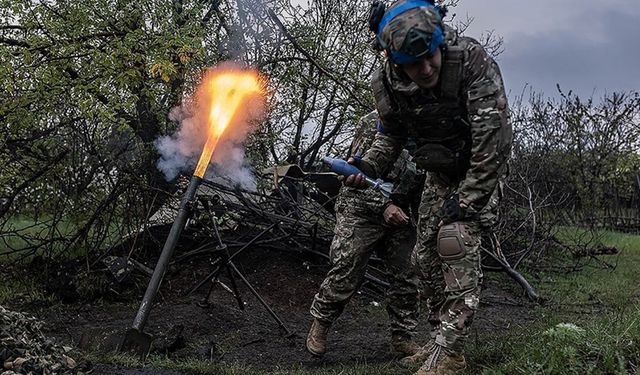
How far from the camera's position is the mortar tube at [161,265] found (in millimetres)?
5102

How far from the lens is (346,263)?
4.90 meters

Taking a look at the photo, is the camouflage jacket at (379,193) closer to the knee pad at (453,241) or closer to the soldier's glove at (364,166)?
the soldier's glove at (364,166)

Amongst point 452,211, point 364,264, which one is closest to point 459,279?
point 452,211

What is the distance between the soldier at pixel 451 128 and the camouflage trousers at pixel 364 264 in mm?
812

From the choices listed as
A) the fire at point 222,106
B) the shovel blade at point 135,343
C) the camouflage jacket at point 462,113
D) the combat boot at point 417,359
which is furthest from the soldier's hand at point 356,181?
the shovel blade at point 135,343

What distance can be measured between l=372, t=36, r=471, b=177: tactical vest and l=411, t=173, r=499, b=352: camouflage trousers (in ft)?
0.72

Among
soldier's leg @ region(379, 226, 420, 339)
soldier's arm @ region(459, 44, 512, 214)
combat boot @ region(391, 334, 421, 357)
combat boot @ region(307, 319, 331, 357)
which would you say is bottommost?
combat boot @ region(307, 319, 331, 357)

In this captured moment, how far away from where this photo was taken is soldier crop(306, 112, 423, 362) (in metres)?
4.91

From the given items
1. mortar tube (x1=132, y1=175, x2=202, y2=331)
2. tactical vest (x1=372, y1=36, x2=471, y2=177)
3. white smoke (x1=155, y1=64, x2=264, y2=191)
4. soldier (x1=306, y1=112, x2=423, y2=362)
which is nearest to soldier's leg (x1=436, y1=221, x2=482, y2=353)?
tactical vest (x1=372, y1=36, x2=471, y2=177)

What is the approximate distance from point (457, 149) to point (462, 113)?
0.24 metres

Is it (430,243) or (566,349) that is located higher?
(430,243)

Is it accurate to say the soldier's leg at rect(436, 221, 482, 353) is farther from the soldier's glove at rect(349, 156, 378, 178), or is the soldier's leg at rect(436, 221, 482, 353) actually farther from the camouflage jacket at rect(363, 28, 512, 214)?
the soldier's glove at rect(349, 156, 378, 178)

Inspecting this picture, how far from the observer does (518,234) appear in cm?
991

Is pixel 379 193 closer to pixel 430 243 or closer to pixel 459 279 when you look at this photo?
pixel 430 243
